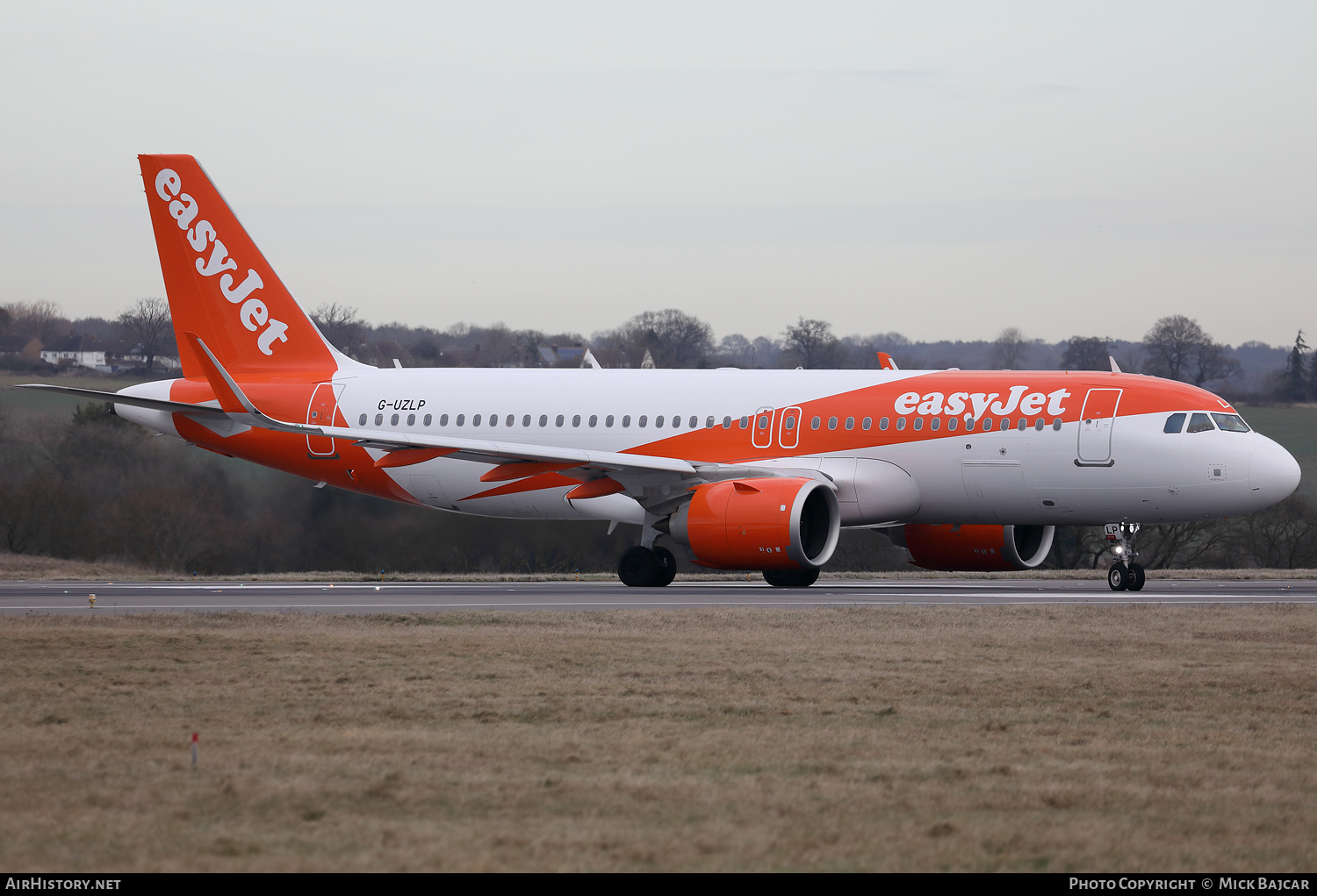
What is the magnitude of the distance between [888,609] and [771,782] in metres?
11.7

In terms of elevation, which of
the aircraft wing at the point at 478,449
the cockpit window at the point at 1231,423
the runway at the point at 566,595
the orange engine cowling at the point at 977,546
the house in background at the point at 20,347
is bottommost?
the runway at the point at 566,595

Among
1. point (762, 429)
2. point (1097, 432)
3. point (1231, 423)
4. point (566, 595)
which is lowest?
point (566, 595)

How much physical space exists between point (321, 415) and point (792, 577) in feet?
32.4

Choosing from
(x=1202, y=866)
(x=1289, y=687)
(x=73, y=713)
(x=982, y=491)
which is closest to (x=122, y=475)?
(x=982, y=491)

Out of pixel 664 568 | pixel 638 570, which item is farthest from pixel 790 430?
pixel 638 570

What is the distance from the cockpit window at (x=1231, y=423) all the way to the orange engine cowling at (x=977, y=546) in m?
4.01

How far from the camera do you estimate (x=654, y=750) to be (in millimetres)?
10352

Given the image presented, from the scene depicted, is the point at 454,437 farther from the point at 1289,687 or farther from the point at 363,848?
the point at 363,848

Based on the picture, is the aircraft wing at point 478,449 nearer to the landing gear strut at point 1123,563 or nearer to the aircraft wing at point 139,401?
the aircraft wing at point 139,401

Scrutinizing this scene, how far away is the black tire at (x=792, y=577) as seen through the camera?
90.6 feet

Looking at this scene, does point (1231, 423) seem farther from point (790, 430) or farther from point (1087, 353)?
point (1087, 353)

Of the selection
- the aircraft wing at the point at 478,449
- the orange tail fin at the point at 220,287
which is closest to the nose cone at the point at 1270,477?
the aircraft wing at the point at 478,449

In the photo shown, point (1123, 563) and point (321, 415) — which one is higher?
point (321, 415)

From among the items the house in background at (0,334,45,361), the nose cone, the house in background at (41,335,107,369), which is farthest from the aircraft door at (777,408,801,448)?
the house in background at (0,334,45,361)
